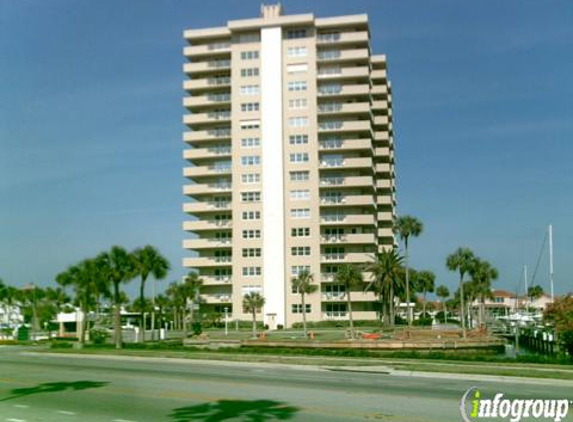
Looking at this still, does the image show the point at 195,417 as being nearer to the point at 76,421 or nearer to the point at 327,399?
the point at 76,421

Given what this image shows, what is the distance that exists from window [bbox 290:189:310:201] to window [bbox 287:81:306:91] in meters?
15.6

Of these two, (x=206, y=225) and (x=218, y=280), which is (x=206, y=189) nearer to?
(x=206, y=225)

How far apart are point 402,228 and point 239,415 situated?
3549 inches

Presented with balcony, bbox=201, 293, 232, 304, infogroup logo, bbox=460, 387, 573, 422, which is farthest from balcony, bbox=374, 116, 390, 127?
infogroup logo, bbox=460, 387, 573, 422

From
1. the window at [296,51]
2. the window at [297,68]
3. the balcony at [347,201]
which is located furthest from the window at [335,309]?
the window at [296,51]

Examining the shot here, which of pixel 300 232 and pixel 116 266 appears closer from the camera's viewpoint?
pixel 116 266

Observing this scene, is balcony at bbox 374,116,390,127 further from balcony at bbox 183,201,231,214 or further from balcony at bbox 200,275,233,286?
balcony at bbox 200,275,233,286

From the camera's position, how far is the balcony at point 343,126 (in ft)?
354

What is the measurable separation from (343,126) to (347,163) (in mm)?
5558

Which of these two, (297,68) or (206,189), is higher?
(297,68)

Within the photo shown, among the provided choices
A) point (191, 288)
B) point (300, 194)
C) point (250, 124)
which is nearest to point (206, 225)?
point (191, 288)

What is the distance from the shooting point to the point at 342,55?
4343 inches

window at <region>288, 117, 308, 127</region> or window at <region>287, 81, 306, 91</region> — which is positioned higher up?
window at <region>287, 81, 306, 91</region>

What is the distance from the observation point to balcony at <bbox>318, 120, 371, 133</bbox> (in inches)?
4245
